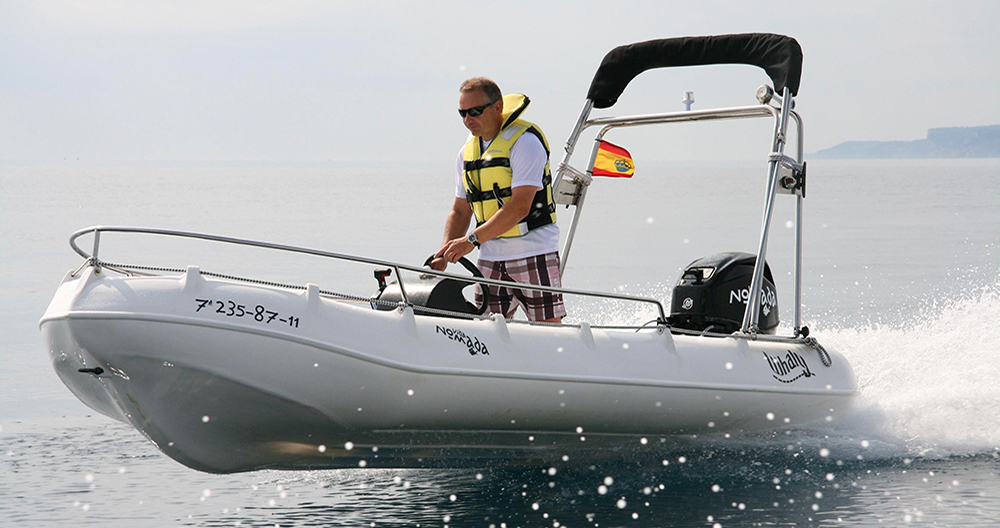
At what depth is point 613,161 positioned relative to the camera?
5754mm

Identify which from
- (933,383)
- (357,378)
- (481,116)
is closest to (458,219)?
(481,116)

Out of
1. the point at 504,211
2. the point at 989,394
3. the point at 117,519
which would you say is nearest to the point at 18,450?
the point at 117,519

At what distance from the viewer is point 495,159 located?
4.48 metres

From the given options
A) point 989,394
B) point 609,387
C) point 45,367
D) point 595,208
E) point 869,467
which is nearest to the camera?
point 609,387

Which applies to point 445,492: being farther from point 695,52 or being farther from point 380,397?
point 695,52

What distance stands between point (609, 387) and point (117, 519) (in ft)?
6.68

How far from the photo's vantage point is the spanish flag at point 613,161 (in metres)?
5.74

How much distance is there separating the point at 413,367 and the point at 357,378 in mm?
212

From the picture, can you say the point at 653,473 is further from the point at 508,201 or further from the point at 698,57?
the point at 698,57

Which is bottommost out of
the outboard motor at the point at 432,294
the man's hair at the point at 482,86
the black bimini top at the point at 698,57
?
the outboard motor at the point at 432,294

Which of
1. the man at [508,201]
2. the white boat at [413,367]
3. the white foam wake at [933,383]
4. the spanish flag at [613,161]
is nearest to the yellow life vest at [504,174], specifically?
the man at [508,201]

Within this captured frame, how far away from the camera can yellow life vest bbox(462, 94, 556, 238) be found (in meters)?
4.47

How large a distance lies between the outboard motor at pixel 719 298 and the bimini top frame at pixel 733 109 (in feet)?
0.48

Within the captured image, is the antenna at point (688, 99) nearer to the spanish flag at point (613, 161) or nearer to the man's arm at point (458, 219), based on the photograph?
the spanish flag at point (613, 161)
